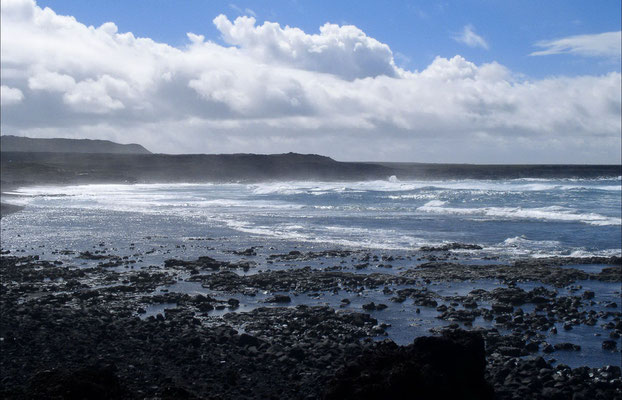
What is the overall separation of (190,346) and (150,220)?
25.7 m

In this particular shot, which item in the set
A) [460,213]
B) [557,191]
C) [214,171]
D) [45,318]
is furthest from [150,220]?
[214,171]

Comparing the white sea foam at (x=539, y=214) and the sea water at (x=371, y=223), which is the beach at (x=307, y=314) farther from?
the white sea foam at (x=539, y=214)

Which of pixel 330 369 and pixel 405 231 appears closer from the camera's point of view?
pixel 330 369

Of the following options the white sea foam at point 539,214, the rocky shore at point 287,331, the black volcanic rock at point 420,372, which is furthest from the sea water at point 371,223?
the black volcanic rock at point 420,372

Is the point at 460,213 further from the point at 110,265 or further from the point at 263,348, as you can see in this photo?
the point at 263,348

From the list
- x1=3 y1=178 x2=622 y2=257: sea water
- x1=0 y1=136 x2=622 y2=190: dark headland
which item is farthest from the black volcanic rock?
x1=0 y1=136 x2=622 y2=190: dark headland

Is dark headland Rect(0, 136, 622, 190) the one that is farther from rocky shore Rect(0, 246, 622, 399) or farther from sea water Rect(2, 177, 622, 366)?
rocky shore Rect(0, 246, 622, 399)

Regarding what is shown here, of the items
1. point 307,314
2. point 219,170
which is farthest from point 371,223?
point 219,170

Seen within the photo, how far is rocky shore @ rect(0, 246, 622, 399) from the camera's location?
6547 millimetres

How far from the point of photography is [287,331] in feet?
38.5

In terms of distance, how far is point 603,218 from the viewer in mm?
34969

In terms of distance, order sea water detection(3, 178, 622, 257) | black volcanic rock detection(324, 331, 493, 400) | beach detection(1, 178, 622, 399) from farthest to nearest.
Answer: sea water detection(3, 178, 622, 257) → beach detection(1, 178, 622, 399) → black volcanic rock detection(324, 331, 493, 400)

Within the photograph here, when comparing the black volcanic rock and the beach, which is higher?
the black volcanic rock

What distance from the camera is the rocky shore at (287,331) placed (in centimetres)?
655
